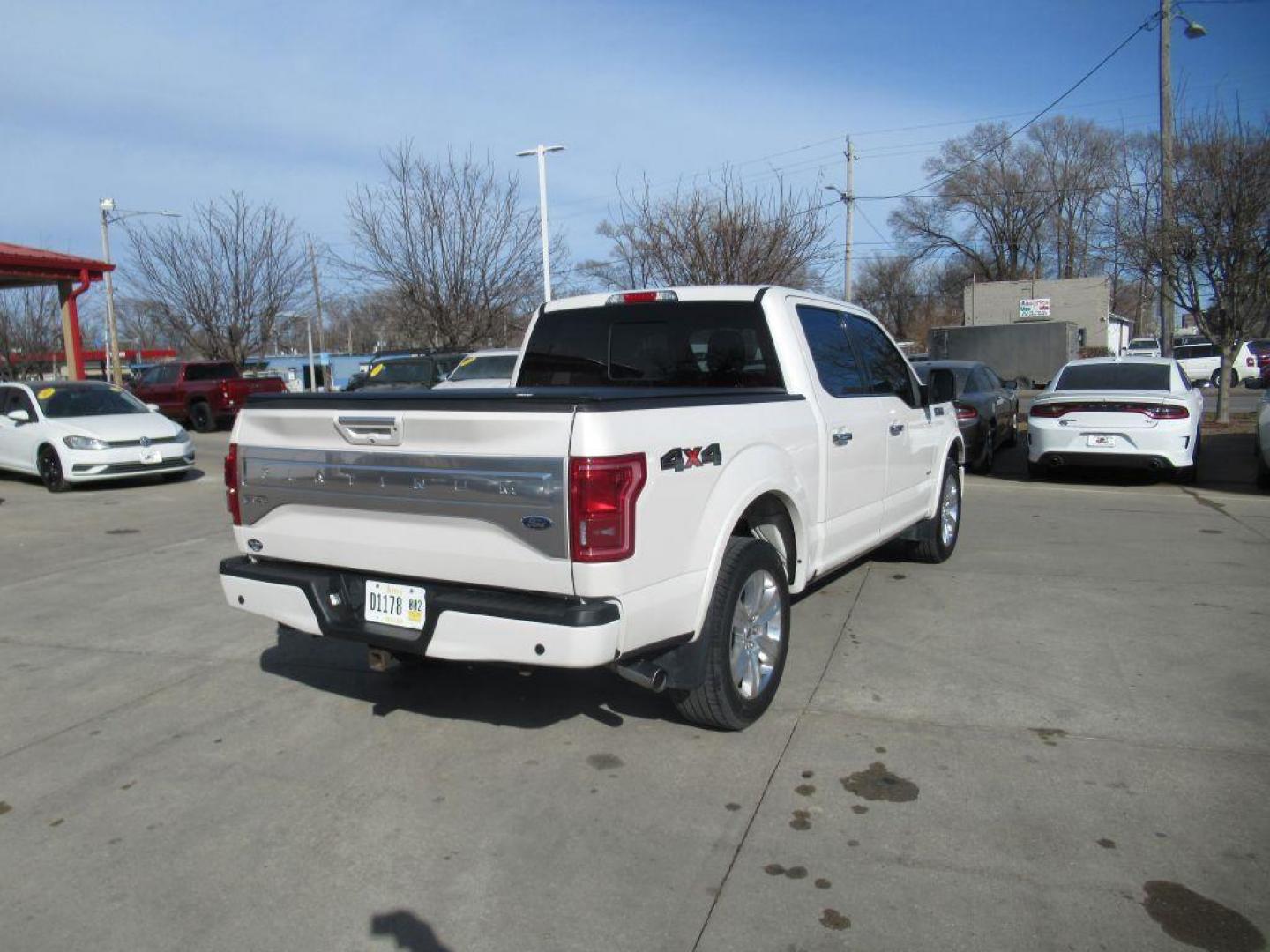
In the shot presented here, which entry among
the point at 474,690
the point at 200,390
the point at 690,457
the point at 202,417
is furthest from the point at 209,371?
the point at 690,457

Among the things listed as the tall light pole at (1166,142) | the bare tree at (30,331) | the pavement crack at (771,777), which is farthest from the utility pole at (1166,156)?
the bare tree at (30,331)

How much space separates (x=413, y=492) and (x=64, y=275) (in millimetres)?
19385

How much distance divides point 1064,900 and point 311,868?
2376 millimetres

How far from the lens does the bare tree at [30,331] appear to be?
3747cm

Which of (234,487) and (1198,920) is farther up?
(234,487)

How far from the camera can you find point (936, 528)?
6977 millimetres

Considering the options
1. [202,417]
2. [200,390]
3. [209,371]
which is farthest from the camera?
[209,371]

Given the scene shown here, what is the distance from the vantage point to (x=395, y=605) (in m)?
3.71

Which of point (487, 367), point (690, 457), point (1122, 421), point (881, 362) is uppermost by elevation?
point (487, 367)

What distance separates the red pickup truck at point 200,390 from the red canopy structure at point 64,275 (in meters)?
3.26

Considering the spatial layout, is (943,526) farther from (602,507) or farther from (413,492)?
(413,492)

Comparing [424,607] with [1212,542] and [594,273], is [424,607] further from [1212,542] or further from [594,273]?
[594,273]

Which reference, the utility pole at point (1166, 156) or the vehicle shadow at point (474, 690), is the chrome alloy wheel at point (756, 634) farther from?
the utility pole at point (1166, 156)

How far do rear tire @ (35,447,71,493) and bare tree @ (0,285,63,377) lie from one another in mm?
29057
